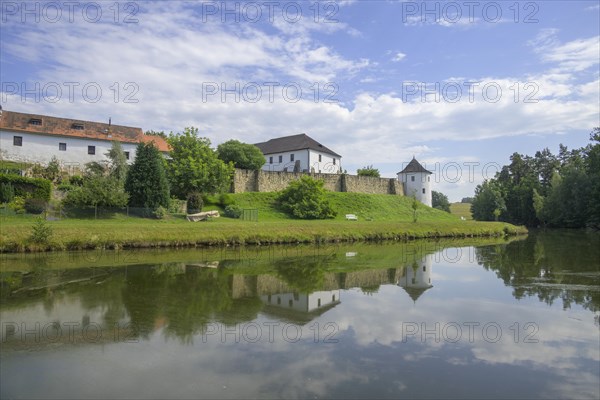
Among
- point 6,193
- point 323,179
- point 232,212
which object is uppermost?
point 323,179

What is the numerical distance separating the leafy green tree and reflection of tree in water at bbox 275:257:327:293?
58.0m

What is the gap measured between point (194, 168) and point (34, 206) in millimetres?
13157

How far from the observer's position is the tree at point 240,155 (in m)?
48.0

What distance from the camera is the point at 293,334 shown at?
774 centimetres

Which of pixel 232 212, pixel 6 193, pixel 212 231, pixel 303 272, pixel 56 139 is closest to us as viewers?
pixel 303 272

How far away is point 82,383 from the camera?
5484 millimetres

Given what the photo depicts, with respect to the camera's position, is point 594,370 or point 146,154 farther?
point 146,154

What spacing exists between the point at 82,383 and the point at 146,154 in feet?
89.2

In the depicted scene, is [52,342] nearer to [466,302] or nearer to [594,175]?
[466,302]

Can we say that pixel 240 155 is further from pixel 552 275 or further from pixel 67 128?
pixel 552 275

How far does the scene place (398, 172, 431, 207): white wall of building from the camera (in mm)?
61312

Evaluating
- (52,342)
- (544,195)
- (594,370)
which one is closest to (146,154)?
(52,342)

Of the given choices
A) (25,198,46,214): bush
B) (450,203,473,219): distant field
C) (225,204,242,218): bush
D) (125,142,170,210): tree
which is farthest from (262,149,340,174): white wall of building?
(25,198,46,214): bush

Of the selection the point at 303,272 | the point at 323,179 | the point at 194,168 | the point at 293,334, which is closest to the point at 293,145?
the point at 323,179
